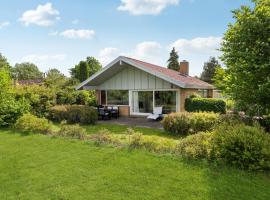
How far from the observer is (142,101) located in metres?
17.6

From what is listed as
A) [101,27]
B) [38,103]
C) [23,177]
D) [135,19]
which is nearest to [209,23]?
[135,19]

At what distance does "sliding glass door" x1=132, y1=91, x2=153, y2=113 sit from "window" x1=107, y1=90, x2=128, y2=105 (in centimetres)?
75

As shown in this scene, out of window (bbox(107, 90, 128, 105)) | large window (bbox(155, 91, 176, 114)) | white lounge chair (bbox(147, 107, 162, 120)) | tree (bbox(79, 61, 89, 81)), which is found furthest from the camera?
tree (bbox(79, 61, 89, 81))

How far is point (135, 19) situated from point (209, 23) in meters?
4.67

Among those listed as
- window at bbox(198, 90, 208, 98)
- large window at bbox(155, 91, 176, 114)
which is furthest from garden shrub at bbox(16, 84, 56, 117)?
window at bbox(198, 90, 208, 98)

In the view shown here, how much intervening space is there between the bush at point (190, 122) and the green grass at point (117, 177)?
13.1 feet

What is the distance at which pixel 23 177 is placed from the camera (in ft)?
18.4

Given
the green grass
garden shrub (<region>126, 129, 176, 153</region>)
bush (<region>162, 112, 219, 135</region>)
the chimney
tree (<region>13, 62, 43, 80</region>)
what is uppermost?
tree (<region>13, 62, 43, 80</region>)

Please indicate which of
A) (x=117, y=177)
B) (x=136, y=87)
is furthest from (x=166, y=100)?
(x=117, y=177)

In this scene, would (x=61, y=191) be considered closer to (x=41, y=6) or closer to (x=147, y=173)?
(x=147, y=173)

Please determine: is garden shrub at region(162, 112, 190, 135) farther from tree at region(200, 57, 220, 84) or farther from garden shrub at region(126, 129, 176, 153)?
tree at region(200, 57, 220, 84)

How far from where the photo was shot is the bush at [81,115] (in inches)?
540

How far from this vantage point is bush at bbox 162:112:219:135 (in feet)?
32.2

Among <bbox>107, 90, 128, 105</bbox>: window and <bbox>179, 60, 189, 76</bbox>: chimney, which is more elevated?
<bbox>179, 60, 189, 76</bbox>: chimney
